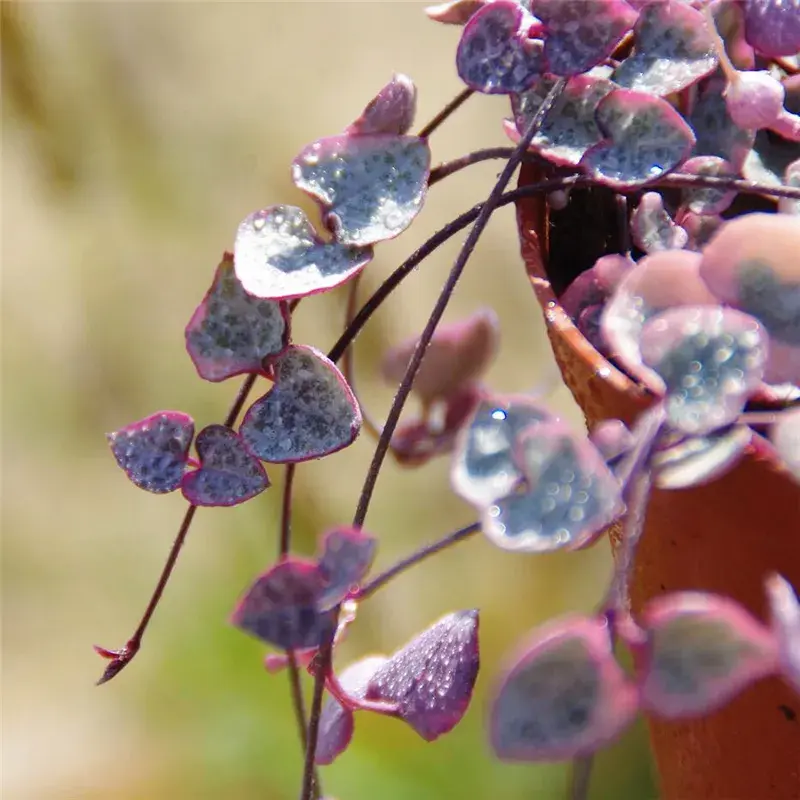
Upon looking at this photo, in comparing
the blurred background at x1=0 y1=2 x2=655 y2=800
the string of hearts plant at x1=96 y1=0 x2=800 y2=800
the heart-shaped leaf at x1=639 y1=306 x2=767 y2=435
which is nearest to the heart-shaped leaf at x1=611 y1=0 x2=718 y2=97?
the string of hearts plant at x1=96 y1=0 x2=800 y2=800

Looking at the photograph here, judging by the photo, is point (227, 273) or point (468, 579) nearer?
point (227, 273)

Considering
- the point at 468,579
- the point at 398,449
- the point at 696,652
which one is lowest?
the point at 468,579

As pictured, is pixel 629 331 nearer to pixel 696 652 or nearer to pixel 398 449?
pixel 696 652

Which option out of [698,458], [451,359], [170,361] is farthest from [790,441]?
[170,361]

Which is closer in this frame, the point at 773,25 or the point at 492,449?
the point at 492,449

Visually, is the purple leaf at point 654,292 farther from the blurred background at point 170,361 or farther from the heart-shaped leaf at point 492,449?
the blurred background at point 170,361

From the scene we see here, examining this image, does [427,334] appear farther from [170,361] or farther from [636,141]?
[170,361]

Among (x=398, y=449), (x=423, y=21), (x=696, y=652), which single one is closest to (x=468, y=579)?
(x=398, y=449)
